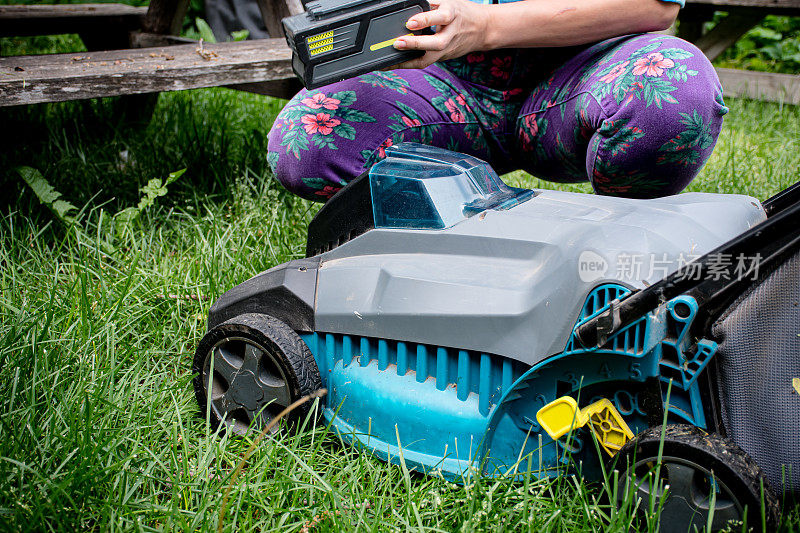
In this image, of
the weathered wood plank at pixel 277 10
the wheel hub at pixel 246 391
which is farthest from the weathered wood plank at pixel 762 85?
the wheel hub at pixel 246 391

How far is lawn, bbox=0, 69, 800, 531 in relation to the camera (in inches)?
36.5

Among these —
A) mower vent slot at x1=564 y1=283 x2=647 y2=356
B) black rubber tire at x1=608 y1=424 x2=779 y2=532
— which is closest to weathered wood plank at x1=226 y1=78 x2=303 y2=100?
mower vent slot at x1=564 y1=283 x2=647 y2=356

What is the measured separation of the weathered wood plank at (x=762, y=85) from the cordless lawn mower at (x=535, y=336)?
2691 mm

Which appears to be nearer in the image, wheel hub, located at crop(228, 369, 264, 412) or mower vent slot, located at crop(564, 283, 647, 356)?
mower vent slot, located at crop(564, 283, 647, 356)

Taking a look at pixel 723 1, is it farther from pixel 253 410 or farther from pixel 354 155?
pixel 253 410

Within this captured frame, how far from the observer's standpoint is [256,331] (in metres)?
1.06

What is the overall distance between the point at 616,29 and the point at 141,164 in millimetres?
1500

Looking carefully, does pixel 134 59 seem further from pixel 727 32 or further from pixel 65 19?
pixel 727 32

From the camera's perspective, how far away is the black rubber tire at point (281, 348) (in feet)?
3.44

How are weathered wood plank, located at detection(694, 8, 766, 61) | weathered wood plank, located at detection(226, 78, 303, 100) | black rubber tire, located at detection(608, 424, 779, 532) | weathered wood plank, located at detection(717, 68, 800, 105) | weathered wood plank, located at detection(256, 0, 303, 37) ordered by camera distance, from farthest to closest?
weathered wood plank, located at detection(694, 8, 766, 61), weathered wood plank, located at detection(717, 68, 800, 105), weathered wood plank, located at detection(256, 0, 303, 37), weathered wood plank, located at detection(226, 78, 303, 100), black rubber tire, located at detection(608, 424, 779, 532)

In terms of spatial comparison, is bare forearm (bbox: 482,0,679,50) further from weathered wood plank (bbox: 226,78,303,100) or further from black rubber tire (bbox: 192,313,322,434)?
weathered wood plank (bbox: 226,78,303,100)

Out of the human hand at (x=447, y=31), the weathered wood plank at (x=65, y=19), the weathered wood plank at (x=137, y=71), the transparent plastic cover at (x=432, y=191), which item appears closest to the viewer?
the transparent plastic cover at (x=432, y=191)

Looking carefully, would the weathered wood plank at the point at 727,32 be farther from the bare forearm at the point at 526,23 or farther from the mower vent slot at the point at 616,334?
the mower vent slot at the point at 616,334

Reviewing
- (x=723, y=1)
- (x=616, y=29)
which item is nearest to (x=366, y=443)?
(x=616, y=29)
